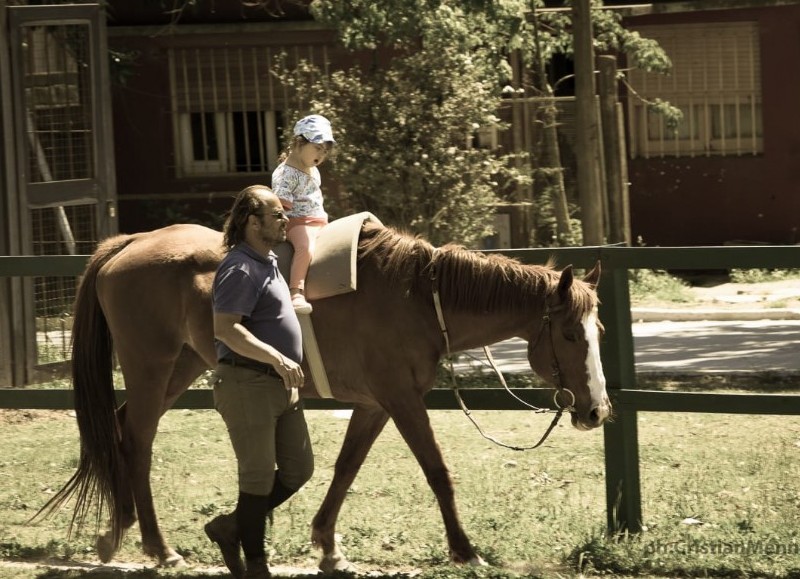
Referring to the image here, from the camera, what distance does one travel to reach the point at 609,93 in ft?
49.4

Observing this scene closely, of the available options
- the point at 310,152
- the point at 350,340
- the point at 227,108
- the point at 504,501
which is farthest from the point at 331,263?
the point at 227,108

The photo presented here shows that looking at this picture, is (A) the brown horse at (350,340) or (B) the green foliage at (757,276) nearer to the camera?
(A) the brown horse at (350,340)

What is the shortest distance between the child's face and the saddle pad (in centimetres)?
37

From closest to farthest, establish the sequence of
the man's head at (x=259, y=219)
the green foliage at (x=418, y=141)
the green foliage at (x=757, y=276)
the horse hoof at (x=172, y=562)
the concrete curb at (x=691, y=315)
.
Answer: the man's head at (x=259, y=219), the horse hoof at (x=172, y=562), the green foliage at (x=418, y=141), the concrete curb at (x=691, y=315), the green foliage at (x=757, y=276)

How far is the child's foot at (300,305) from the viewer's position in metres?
5.79

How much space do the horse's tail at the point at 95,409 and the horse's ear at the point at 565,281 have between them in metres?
2.33

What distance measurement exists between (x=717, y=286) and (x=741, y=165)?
2.19 meters

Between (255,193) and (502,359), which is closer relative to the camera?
(255,193)

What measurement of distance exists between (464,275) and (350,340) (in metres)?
0.62

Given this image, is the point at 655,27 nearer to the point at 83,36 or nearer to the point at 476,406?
the point at 83,36

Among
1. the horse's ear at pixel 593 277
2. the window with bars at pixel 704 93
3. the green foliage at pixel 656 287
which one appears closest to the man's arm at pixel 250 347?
the horse's ear at pixel 593 277

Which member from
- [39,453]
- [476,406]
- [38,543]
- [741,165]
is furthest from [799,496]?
[741,165]

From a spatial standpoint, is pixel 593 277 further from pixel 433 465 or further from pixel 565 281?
pixel 433 465

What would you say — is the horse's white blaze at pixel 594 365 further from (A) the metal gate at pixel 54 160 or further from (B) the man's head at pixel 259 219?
(A) the metal gate at pixel 54 160
